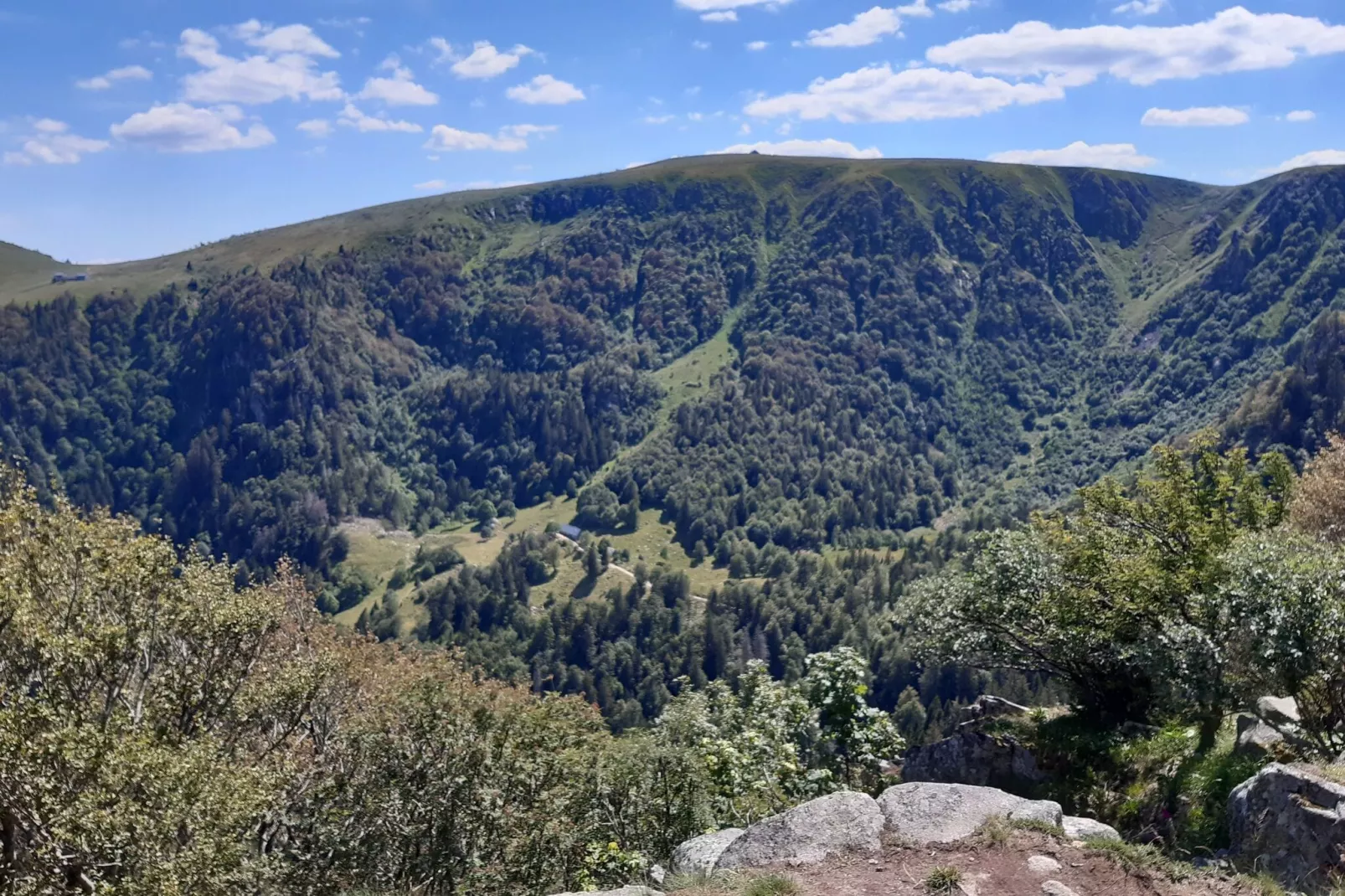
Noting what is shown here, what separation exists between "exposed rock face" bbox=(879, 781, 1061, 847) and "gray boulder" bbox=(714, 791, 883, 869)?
18.1 inches

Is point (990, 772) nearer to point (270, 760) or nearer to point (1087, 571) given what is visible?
point (1087, 571)

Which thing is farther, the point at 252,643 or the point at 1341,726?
the point at 252,643

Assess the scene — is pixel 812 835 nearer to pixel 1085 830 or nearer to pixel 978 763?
pixel 1085 830

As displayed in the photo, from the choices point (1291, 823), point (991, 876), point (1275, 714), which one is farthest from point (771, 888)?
point (1275, 714)

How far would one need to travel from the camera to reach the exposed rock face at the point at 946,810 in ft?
58.0

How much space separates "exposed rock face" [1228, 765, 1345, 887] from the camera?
16172 mm

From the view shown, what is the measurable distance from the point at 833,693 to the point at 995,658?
6.21 meters

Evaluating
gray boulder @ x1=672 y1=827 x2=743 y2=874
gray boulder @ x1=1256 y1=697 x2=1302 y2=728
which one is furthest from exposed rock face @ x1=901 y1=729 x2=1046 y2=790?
gray boulder @ x1=672 y1=827 x2=743 y2=874

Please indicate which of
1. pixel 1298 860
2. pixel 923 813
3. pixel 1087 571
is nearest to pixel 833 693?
pixel 1087 571

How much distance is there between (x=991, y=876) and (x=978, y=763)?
55.9ft

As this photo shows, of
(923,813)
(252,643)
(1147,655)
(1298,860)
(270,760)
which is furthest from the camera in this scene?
(252,643)

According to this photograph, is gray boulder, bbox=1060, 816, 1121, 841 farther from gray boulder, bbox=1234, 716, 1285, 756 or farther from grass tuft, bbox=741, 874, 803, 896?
gray boulder, bbox=1234, 716, 1285, 756

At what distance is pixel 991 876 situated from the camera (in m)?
16.0

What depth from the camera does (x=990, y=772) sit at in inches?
1238
